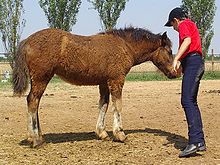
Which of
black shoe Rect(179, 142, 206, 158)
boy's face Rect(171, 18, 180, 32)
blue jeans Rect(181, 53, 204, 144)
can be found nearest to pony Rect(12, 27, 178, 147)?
boy's face Rect(171, 18, 180, 32)

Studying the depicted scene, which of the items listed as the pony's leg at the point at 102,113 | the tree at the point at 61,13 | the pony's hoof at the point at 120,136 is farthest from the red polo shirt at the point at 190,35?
the tree at the point at 61,13

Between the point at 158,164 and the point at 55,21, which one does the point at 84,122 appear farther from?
the point at 55,21

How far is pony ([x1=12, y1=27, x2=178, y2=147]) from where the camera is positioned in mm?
7629

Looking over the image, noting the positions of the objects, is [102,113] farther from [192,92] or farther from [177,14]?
[177,14]

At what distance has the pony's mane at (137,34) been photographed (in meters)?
8.70

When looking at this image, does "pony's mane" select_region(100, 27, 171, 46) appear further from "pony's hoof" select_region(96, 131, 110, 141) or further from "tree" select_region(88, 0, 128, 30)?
"tree" select_region(88, 0, 128, 30)

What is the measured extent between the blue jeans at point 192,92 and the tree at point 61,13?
29299 millimetres

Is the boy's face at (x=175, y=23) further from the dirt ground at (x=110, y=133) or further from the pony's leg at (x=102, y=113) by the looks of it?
the dirt ground at (x=110, y=133)

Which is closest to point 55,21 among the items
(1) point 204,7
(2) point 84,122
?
(1) point 204,7

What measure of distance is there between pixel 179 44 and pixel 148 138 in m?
2.04

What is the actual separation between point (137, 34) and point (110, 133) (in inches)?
84.2

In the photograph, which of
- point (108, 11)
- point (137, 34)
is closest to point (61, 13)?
point (108, 11)

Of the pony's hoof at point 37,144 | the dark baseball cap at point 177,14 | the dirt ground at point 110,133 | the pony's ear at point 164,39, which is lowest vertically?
the dirt ground at point 110,133

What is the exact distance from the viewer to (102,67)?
26.5 feet
